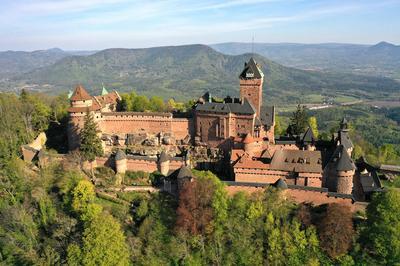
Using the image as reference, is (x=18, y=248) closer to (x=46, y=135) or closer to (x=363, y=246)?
(x=46, y=135)

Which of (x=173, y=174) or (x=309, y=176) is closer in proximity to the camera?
(x=309, y=176)

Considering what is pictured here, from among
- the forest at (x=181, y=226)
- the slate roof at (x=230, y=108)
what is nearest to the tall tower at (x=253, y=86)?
the slate roof at (x=230, y=108)

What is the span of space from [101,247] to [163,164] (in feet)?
46.3

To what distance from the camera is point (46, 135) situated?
5931 cm

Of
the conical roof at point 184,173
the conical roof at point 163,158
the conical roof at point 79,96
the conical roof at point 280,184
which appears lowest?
the conical roof at point 280,184

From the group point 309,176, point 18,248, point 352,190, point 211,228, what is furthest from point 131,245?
point 352,190

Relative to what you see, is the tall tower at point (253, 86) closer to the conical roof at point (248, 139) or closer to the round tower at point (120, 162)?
the conical roof at point (248, 139)

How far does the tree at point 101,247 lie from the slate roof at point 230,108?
23.4 meters

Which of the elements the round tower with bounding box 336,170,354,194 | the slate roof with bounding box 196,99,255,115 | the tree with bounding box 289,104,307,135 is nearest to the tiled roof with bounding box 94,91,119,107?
the slate roof with bounding box 196,99,255,115

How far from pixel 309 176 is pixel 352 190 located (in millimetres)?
6104

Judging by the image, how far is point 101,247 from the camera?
37.3 metres

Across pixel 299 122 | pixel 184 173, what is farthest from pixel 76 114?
pixel 299 122

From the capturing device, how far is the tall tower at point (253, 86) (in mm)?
54875

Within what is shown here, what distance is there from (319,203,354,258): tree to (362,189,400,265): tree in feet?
7.59
